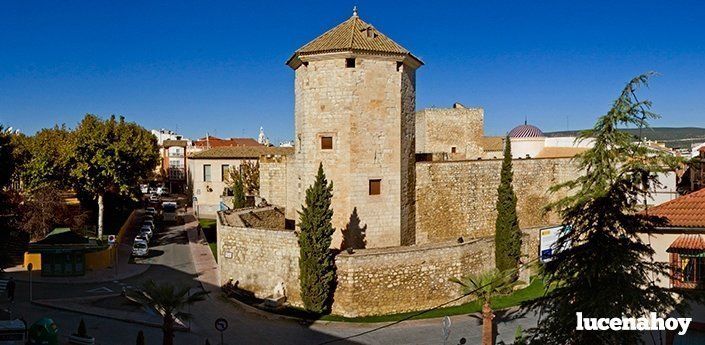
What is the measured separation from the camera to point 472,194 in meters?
25.4

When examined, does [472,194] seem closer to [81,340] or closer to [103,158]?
[81,340]

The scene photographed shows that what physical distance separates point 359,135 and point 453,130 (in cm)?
1936

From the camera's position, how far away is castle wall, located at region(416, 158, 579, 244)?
24.2 meters

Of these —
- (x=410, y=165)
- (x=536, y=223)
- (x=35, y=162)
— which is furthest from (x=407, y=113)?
(x=35, y=162)

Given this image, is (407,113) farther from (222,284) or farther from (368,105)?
(222,284)

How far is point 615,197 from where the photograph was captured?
8.79 metres

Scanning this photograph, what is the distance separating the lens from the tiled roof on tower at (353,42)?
67.7 feet

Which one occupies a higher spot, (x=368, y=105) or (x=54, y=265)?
(x=368, y=105)

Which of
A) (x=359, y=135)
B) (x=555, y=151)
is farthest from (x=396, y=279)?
(x=555, y=151)

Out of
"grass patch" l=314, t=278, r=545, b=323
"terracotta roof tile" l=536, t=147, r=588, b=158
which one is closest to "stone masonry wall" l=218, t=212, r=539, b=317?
"grass patch" l=314, t=278, r=545, b=323

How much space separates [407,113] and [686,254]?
43.2ft

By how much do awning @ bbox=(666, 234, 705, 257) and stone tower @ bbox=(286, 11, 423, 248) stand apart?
11768 mm

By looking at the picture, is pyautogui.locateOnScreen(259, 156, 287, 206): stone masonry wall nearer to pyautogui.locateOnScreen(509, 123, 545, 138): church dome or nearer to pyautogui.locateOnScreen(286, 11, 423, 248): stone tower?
pyautogui.locateOnScreen(286, 11, 423, 248): stone tower

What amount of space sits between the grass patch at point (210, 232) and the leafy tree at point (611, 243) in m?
21.3
